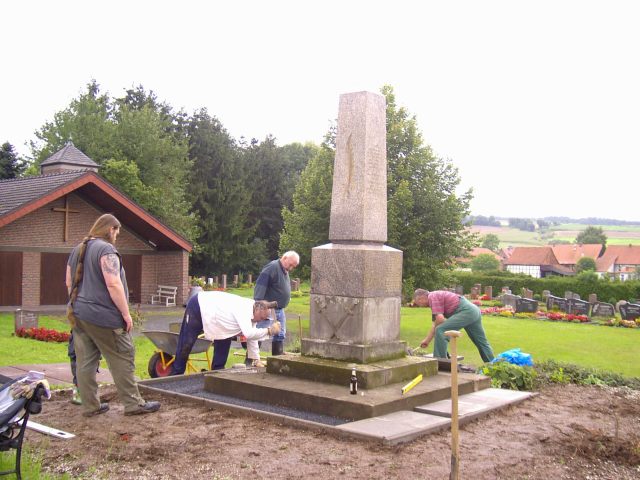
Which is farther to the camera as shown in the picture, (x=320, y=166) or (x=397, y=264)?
(x=320, y=166)

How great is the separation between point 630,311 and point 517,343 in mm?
10477

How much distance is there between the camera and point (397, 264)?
27.6 feet

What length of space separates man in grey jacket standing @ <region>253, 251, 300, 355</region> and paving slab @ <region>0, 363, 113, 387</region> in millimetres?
2449

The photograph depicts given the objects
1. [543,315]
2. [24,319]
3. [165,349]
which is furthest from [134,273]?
[165,349]

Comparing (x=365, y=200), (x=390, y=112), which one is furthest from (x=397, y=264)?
(x=390, y=112)

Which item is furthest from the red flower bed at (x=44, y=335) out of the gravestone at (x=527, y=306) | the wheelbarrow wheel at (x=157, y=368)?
the gravestone at (x=527, y=306)

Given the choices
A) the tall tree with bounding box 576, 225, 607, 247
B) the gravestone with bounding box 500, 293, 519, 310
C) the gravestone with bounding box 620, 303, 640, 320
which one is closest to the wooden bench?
the gravestone with bounding box 500, 293, 519, 310

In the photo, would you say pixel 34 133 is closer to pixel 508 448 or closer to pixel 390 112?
pixel 390 112

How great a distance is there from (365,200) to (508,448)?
11.4ft

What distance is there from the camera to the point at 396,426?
6.14 m

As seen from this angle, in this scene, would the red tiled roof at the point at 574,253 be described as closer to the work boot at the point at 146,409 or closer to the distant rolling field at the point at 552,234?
the distant rolling field at the point at 552,234

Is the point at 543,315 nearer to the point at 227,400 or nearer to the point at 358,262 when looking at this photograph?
the point at 358,262

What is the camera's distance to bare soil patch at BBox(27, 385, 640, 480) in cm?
510

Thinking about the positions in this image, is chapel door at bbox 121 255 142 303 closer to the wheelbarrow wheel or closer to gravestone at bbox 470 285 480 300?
the wheelbarrow wheel
